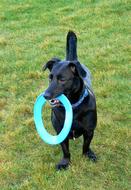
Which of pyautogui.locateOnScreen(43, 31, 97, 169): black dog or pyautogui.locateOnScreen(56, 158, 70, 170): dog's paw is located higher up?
pyautogui.locateOnScreen(43, 31, 97, 169): black dog

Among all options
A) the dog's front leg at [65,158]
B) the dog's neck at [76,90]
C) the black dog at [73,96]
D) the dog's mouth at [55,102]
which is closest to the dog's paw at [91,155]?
the black dog at [73,96]

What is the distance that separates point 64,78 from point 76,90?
224 millimetres

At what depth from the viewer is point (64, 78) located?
4457mm

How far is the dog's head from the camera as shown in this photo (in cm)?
441

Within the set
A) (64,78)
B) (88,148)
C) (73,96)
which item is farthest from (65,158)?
(64,78)

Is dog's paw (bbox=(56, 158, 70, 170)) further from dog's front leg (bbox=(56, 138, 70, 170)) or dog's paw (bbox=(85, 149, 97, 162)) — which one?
dog's paw (bbox=(85, 149, 97, 162))

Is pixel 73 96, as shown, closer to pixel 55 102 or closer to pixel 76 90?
pixel 76 90

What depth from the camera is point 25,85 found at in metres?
7.50

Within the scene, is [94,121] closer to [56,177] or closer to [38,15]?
[56,177]

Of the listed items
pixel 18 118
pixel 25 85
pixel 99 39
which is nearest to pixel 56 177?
pixel 18 118

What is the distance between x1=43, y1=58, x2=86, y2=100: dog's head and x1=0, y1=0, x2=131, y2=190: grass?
97 cm

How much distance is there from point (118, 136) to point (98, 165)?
0.68 meters

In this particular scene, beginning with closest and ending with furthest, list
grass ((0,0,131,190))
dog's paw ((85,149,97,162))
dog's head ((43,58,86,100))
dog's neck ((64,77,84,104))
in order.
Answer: dog's head ((43,58,86,100)) → dog's neck ((64,77,84,104)) → grass ((0,0,131,190)) → dog's paw ((85,149,97,162))

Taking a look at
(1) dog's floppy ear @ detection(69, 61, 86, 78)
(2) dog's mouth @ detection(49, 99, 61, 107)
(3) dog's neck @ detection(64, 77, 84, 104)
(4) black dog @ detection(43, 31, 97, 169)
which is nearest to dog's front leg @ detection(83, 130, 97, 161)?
(4) black dog @ detection(43, 31, 97, 169)
